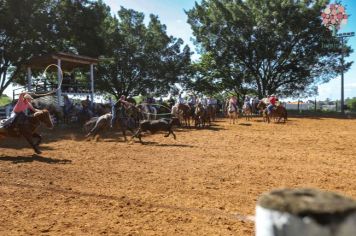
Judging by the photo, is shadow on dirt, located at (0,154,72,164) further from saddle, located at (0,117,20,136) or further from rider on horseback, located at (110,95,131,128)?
rider on horseback, located at (110,95,131,128)

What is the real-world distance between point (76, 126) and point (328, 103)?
41901mm

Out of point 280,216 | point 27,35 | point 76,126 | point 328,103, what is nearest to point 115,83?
point 27,35

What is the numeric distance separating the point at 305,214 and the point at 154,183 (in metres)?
7.41

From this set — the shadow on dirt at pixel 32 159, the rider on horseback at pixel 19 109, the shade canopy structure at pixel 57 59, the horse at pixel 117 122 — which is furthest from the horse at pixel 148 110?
the shadow on dirt at pixel 32 159

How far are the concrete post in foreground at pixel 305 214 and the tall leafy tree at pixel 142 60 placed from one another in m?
42.8

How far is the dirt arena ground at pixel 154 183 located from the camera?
6.24m

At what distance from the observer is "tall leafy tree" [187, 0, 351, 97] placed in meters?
41.7

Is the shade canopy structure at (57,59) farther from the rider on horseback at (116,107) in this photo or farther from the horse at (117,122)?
the rider on horseback at (116,107)

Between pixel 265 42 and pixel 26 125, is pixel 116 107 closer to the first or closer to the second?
pixel 26 125

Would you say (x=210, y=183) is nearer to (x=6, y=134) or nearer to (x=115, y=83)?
(x=6, y=134)

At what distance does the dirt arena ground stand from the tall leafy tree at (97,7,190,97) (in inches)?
1128

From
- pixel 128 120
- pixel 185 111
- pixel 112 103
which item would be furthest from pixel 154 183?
pixel 112 103

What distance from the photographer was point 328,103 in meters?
58.3

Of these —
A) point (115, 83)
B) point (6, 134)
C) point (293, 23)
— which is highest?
point (293, 23)
